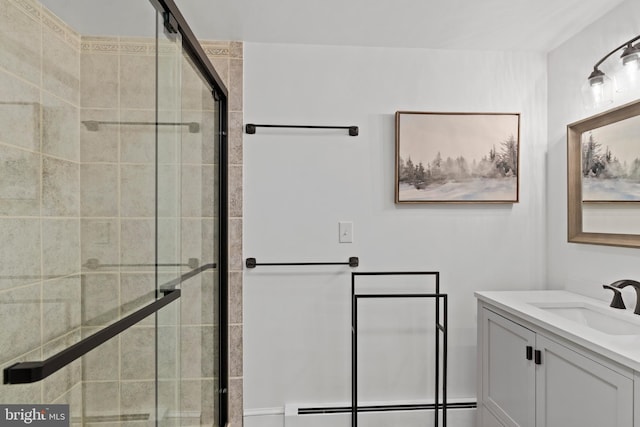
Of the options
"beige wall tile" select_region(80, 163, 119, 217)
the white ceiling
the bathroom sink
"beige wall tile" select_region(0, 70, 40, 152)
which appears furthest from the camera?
the white ceiling

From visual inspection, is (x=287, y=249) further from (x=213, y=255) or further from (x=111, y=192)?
(x=111, y=192)

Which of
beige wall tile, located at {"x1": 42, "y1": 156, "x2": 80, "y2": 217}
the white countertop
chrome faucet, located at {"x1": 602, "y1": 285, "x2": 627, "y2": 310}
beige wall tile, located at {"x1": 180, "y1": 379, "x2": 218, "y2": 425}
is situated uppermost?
beige wall tile, located at {"x1": 42, "y1": 156, "x2": 80, "y2": 217}

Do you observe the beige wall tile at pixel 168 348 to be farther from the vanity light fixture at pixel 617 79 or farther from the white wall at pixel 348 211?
the vanity light fixture at pixel 617 79

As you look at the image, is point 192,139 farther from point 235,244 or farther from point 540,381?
point 540,381

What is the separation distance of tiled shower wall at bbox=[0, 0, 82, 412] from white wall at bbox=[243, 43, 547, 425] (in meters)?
1.50

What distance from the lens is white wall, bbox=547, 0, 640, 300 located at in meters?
1.82

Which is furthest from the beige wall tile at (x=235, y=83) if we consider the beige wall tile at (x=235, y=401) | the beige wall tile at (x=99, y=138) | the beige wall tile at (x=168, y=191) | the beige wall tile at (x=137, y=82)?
the beige wall tile at (x=235, y=401)

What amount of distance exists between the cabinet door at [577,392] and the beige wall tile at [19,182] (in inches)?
61.4

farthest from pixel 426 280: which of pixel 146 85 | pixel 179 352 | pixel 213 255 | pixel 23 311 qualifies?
pixel 23 311

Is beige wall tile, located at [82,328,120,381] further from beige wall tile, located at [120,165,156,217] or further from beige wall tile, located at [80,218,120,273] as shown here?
beige wall tile, located at [120,165,156,217]

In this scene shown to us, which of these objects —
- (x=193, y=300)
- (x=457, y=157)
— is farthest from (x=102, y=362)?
(x=457, y=157)

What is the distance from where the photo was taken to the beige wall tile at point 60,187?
72 cm

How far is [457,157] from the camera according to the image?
2.32 metres

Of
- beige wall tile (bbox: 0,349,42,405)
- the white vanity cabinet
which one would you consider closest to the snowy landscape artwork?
the white vanity cabinet
